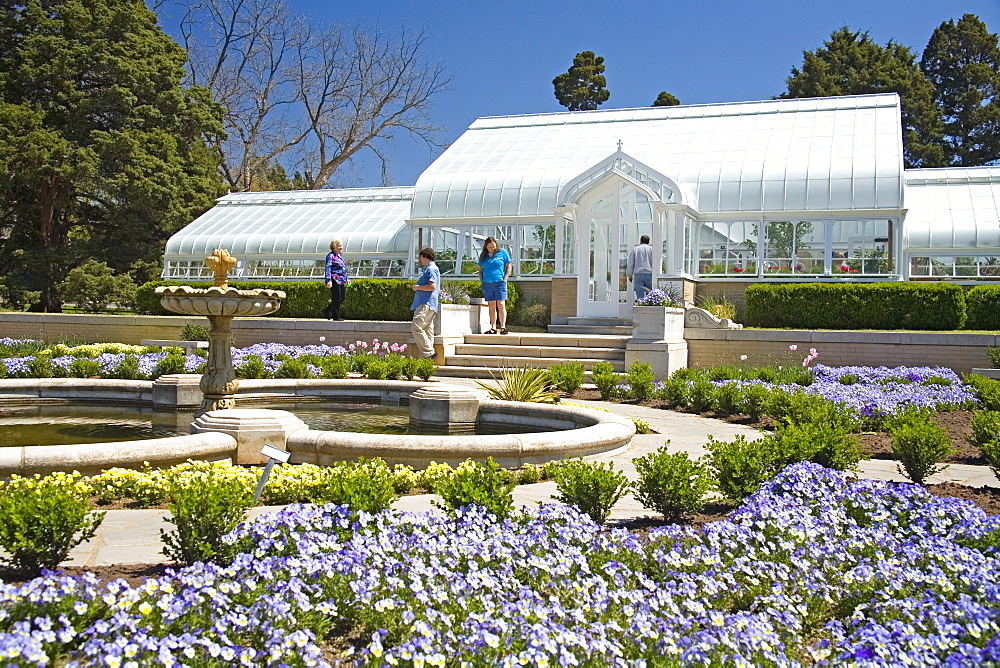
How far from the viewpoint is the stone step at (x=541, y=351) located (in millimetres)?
16375

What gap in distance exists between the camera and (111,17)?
28688 millimetres

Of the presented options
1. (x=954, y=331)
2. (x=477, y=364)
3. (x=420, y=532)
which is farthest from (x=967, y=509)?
(x=954, y=331)

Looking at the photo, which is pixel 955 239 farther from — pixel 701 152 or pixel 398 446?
pixel 398 446

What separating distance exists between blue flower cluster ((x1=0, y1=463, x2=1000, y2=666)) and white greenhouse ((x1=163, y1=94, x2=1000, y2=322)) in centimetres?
1596

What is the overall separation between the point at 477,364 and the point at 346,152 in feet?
95.8

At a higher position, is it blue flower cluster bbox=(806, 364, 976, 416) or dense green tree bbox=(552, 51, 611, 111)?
dense green tree bbox=(552, 51, 611, 111)

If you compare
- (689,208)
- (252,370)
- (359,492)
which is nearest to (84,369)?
(252,370)

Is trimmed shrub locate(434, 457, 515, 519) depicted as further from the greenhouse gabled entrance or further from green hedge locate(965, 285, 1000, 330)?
green hedge locate(965, 285, 1000, 330)

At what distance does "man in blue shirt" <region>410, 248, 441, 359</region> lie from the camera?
15578mm

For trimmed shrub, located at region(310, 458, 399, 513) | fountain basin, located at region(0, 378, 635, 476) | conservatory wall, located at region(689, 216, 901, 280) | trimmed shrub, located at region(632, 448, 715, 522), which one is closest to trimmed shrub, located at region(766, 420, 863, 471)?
trimmed shrub, located at region(632, 448, 715, 522)

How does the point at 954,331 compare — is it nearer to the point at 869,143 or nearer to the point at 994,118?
the point at 869,143

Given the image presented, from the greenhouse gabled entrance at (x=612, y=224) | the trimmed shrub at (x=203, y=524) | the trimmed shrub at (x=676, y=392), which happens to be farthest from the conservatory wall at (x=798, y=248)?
the trimmed shrub at (x=203, y=524)

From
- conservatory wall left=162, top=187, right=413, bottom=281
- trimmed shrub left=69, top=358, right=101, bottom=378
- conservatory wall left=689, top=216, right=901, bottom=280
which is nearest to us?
trimmed shrub left=69, top=358, right=101, bottom=378

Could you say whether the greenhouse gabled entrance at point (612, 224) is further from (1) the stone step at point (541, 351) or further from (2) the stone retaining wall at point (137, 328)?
(2) the stone retaining wall at point (137, 328)
